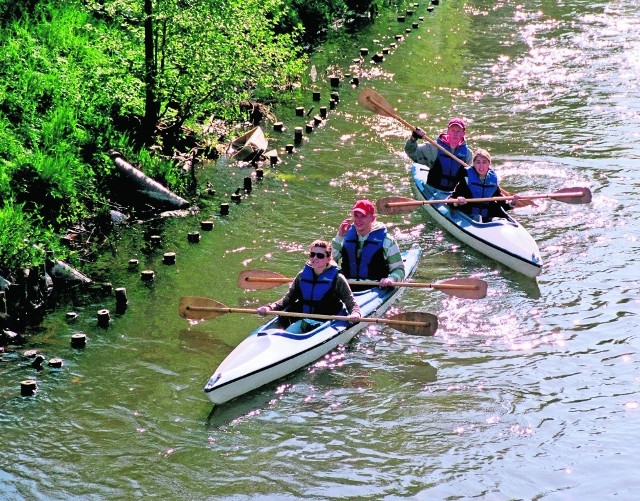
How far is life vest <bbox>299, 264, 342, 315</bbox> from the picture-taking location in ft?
33.3

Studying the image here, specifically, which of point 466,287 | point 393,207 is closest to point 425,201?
point 393,207

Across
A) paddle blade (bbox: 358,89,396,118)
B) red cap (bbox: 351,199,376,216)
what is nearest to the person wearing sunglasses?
red cap (bbox: 351,199,376,216)

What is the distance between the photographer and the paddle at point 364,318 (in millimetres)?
10102

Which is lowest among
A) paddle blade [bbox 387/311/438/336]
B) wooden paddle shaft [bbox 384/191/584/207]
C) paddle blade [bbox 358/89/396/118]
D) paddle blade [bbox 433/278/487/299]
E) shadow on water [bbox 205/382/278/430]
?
shadow on water [bbox 205/382/278/430]

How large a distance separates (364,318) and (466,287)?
128cm

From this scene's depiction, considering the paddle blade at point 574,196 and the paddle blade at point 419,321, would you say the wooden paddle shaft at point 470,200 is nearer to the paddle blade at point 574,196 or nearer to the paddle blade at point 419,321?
the paddle blade at point 574,196

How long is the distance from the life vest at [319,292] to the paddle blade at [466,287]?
1124mm

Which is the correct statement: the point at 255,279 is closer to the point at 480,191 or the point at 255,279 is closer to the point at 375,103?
the point at 480,191

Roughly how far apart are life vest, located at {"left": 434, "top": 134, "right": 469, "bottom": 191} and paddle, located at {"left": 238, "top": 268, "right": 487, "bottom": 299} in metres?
3.26

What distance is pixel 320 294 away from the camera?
10195mm

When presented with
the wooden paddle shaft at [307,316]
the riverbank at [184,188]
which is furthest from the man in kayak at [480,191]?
the wooden paddle shaft at [307,316]

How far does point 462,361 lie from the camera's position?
1009 cm

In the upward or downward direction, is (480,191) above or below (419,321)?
above

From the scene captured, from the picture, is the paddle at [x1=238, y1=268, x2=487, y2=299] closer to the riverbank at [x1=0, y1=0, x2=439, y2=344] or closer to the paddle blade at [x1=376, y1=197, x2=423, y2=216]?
the riverbank at [x1=0, y1=0, x2=439, y2=344]
